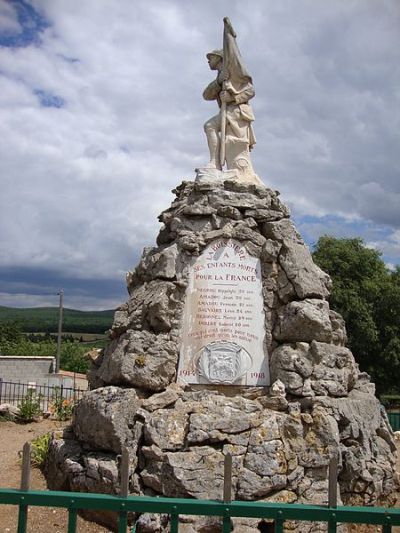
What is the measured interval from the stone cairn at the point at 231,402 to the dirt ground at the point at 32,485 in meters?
0.27

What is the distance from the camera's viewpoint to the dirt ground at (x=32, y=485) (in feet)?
21.1

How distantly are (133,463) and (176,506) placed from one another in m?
3.72

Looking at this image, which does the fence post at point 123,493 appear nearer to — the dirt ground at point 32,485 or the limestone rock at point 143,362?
the dirt ground at point 32,485

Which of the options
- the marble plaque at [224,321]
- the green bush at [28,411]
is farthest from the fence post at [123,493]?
the green bush at [28,411]

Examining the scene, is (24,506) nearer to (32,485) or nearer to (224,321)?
(32,485)

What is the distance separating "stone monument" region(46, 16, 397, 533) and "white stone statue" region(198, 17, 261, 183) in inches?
4.6

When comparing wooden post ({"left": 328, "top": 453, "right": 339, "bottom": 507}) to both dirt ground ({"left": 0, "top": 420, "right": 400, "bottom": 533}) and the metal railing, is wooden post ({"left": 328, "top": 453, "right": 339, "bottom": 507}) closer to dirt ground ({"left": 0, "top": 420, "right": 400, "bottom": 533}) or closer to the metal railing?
the metal railing

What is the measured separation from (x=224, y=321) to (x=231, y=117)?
3.96m

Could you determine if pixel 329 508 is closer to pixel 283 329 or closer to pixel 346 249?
pixel 283 329

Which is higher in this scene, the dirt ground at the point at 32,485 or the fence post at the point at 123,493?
the fence post at the point at 123,493

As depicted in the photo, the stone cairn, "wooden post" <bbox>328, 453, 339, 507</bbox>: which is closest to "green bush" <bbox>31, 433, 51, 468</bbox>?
the stone cairn

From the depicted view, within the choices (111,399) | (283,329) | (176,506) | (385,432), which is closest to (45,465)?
(111,399)

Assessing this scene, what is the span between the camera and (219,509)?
3.05m

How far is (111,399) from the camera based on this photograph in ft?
23.2
